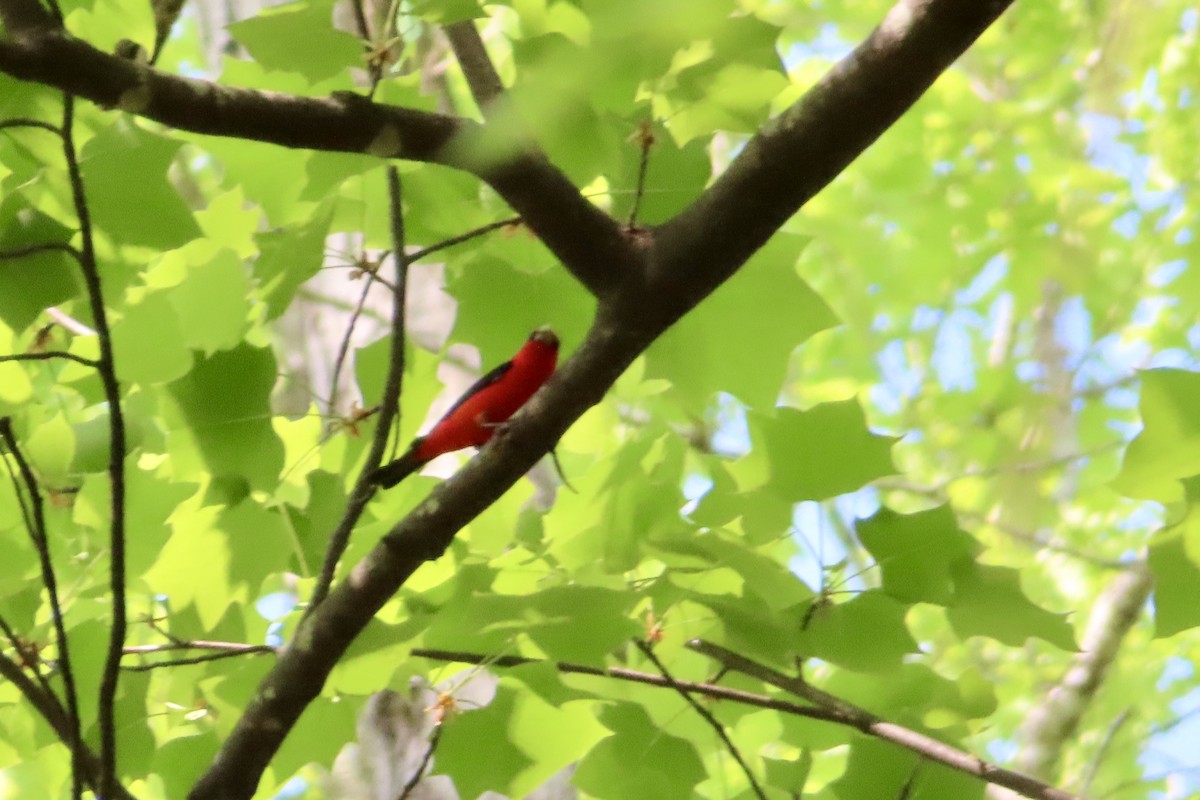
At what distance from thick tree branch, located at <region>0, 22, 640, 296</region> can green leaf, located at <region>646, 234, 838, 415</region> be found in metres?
0.26

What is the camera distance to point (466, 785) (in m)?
1.39

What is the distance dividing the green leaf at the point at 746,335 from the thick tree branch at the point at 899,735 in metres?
0.34

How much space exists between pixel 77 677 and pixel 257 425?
1.48 ft

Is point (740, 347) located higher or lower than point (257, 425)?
higher

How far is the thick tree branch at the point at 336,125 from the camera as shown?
3.22 ft

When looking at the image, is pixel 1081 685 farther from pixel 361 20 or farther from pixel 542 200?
pixel 361 20

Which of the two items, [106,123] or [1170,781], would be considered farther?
[1170,781]

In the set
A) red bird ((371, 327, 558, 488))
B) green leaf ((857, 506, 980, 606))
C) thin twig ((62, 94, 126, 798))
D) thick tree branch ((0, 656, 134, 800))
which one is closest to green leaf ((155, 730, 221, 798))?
thick tree branch ((0, 656, 134, 800))

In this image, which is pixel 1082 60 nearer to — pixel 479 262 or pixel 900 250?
pixel 900 250

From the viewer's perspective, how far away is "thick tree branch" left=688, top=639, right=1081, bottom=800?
122 centimetres

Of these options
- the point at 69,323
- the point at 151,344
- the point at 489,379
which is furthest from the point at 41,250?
the point at 489,379

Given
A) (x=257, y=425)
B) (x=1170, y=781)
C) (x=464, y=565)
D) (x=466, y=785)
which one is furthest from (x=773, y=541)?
(x=1170, y=781)

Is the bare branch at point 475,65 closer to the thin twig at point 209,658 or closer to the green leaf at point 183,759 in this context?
the thin twig at point 209,658

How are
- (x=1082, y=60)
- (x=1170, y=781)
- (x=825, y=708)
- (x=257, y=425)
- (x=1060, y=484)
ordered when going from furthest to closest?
(x=1060, y=484) → (x=1082, y=60) → (x=1170, y=781) → (x=257, y=425) → (x=825, y=708)
